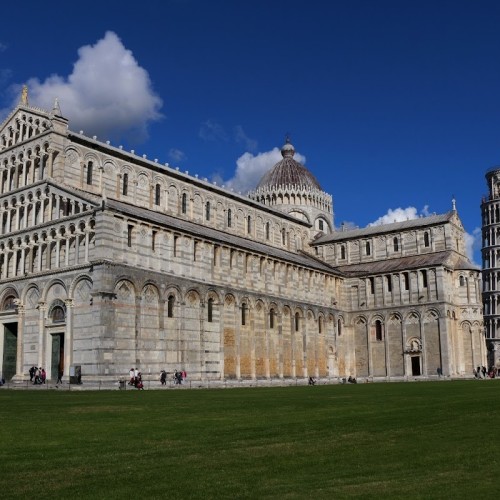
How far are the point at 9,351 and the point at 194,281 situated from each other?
14454mm

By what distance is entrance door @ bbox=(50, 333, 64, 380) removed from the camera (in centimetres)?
4341

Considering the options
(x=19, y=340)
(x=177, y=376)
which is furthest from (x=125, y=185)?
(x=177, y=376)

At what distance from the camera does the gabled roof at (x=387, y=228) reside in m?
68.4

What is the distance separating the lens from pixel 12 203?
1945 inches

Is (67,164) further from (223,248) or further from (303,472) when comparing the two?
(303,472)

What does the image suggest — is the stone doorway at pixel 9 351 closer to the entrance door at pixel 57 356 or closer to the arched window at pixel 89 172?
the entrance door at pixel 57 356

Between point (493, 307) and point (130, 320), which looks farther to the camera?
point (493, 307)

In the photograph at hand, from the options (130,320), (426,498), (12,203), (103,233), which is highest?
(12,203)

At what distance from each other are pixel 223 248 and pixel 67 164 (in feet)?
45.1

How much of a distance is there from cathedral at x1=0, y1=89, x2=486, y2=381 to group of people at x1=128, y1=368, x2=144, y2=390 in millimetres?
961

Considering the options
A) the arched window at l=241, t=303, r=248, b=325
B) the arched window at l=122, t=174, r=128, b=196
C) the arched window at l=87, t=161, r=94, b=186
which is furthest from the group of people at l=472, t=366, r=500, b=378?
the arched window at l=87, t=161, r=94, b=186

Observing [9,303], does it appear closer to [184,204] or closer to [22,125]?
[22,125]

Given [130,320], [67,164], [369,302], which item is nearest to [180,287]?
[130,320]

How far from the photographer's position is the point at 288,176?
8050 centimetres
